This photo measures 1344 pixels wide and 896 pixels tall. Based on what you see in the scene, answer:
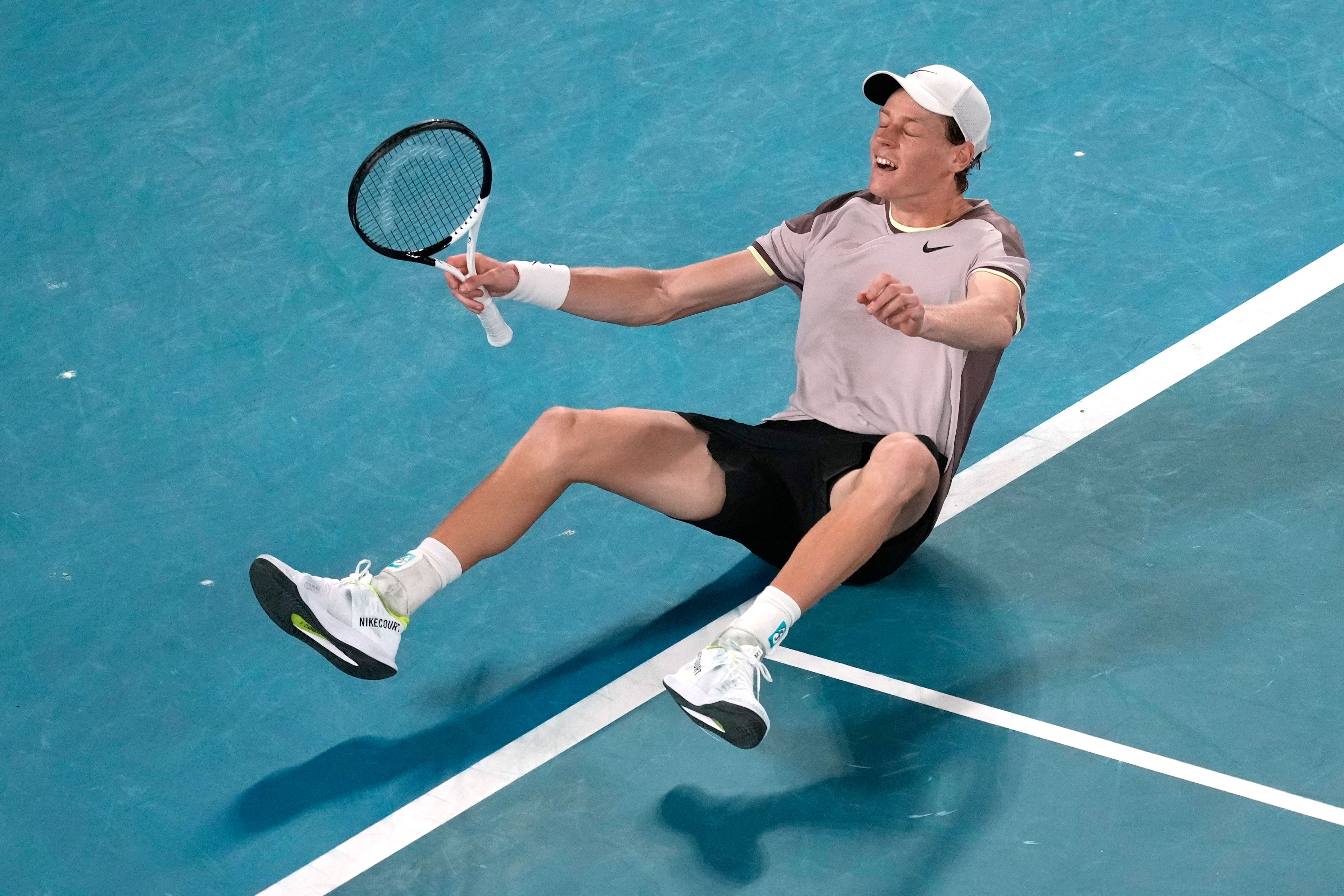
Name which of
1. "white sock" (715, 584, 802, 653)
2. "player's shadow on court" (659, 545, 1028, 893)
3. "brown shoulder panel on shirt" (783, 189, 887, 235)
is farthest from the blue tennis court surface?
"brown shoulder panel on shirt" (783, 189, 887, 235)

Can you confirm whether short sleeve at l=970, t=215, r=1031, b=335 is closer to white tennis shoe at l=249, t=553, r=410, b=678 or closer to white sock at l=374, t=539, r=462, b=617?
white sock at l=374, t=539, r=462, b=617

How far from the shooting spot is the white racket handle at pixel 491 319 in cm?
415

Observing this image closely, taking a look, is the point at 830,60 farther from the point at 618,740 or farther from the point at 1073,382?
the point at 618,740

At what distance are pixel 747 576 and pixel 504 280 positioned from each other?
3.65 feet

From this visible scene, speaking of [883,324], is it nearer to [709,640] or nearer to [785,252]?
[785,252]

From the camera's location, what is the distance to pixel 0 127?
6977mm

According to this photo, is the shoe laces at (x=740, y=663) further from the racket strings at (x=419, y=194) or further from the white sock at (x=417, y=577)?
the racket strings at (x=419, y=194)

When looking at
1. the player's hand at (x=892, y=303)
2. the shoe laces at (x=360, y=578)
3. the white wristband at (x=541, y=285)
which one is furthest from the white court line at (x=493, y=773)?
the player's hand at (x=892, y=303)

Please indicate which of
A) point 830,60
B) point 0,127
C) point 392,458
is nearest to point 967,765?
point 392,458

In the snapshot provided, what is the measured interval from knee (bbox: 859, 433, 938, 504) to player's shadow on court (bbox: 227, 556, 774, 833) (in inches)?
27.6

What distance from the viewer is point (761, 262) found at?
184 inches

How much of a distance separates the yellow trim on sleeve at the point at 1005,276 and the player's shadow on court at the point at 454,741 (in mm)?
1136

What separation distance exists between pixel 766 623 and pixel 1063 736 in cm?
81

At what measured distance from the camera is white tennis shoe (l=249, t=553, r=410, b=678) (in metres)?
4.03
